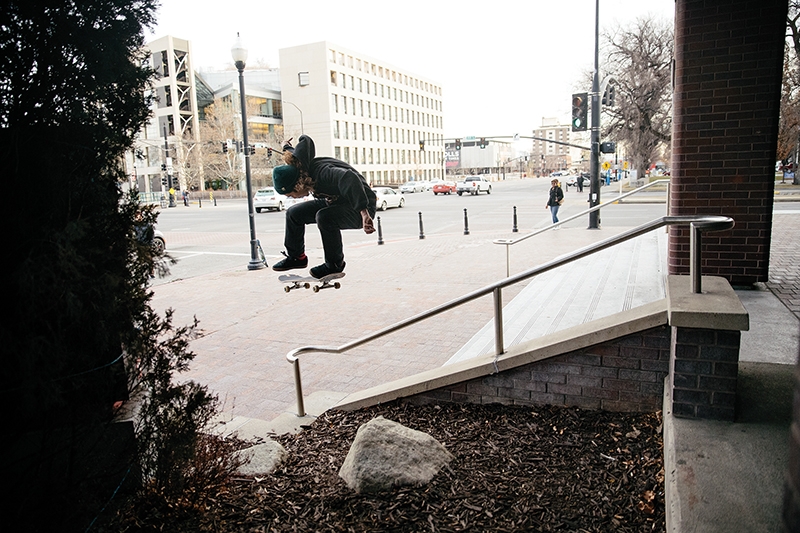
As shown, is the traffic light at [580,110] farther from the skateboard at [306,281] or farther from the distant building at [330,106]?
the skateboard at [306,281]

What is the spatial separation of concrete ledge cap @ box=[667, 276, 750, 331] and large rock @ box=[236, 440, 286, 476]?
9.64 feet

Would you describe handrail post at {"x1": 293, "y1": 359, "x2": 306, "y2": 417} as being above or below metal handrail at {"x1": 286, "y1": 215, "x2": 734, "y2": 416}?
below

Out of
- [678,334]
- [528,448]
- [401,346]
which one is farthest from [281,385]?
[678,334]

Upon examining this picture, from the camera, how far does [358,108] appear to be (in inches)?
242

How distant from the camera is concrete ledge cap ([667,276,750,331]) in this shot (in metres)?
3.29

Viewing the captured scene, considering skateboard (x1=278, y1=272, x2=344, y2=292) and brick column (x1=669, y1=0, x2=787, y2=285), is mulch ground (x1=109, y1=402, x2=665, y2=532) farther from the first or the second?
brick column (x1=669, y1=0, x2=787, y2=285)

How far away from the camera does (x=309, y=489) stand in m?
3.75

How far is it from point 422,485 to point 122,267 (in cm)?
228

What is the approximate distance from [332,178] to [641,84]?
44470mm

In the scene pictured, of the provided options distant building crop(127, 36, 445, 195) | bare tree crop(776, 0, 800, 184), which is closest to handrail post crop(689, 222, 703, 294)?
distant building crop(127, 36, 445, 195)

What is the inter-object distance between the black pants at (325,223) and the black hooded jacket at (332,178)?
65 millimetres

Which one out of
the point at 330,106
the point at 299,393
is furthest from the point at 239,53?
the point at 299,393

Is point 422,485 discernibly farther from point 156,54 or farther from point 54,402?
point 156,54

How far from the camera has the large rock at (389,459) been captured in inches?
143
